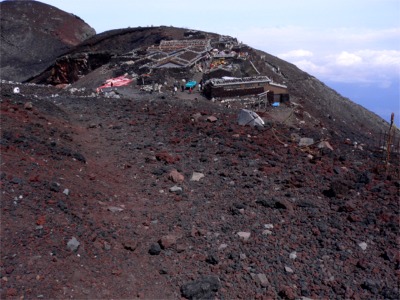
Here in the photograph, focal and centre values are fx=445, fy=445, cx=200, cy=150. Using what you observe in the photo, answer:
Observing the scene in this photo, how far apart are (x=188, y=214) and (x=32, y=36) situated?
44133mm

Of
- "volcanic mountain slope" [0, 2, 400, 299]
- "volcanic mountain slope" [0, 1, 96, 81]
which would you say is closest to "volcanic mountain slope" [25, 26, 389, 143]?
"volcanic mountain slope" [0, 2, 400, 299]

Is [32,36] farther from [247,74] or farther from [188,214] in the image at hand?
[188,214]

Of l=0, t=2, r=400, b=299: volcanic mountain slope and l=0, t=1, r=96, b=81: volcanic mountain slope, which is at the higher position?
l=0, t=1, r=96, b=81: volcanic mountain slope

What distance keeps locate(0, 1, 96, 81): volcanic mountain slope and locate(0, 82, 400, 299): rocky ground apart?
3377 centimetres

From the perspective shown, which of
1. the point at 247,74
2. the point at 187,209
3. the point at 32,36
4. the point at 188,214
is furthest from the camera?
the point at 32,36

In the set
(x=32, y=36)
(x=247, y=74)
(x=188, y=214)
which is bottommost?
(x=188, y=214)

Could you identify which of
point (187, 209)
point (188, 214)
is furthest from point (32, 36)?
point (188, 214)

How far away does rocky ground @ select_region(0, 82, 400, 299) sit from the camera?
16.7 ft

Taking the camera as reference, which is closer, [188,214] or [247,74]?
[188,214]

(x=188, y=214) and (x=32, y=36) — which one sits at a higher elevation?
(x=32, y=36)

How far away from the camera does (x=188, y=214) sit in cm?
673

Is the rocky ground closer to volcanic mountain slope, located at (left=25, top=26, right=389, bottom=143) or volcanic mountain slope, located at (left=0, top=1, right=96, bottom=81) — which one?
volcanic mountain slope, located at (left=25, top=26, right=389, bottom=143)

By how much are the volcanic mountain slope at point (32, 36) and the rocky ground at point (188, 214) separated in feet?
111

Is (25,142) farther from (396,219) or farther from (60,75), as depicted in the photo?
(60,75)
